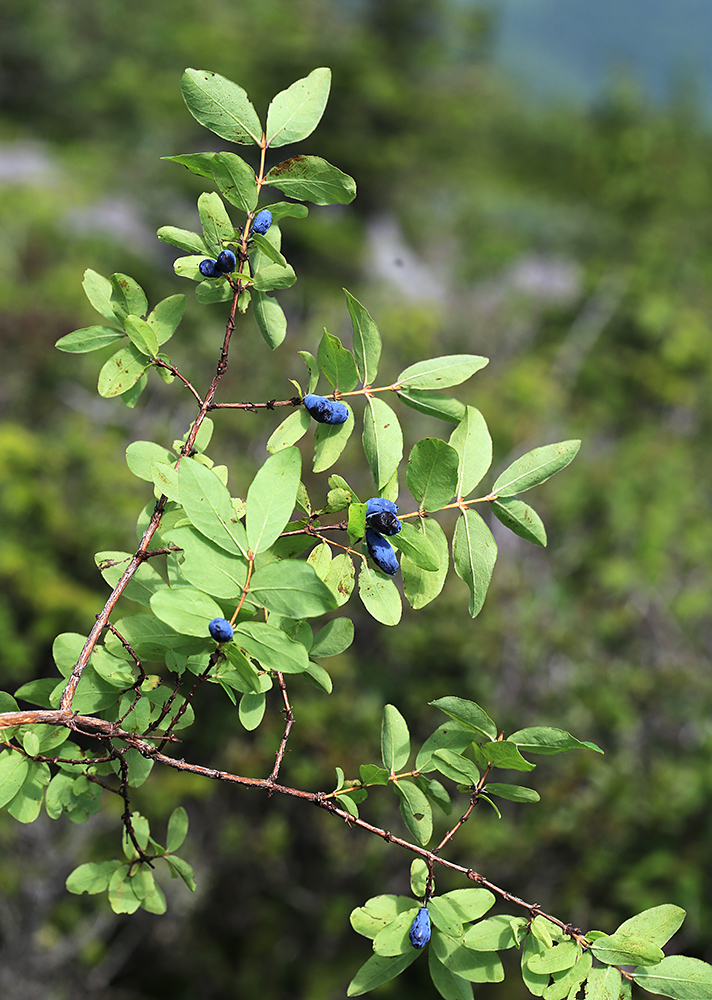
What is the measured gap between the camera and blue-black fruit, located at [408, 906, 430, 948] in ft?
1.71

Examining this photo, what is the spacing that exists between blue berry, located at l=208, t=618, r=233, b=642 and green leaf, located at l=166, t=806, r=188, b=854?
0.29 meters

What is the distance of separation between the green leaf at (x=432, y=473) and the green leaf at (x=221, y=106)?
267 mm

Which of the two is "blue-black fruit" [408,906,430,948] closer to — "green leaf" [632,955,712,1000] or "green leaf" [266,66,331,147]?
"green leaf" [632,955,712,1000]

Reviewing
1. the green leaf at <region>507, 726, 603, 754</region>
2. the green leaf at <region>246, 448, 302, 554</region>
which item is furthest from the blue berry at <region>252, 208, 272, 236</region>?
the green leaf at <region>507, 726, 603, 754</region>

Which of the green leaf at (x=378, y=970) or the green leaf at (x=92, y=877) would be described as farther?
the green leaf at (x=92, y=877)

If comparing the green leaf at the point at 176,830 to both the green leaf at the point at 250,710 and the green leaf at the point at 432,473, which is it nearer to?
the green leaf at the point at 250,710

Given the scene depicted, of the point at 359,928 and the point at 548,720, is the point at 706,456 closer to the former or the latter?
the point at 548,720

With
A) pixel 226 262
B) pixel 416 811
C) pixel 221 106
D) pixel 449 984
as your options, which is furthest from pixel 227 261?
pixel 449 984

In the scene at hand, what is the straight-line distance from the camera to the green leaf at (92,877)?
0.66 meters

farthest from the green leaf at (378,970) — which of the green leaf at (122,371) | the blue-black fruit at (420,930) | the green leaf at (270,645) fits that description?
the green leaf at (122,371)

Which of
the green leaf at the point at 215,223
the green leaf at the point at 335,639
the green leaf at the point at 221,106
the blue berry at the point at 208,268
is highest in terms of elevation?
the green leaf at the point at 221,106

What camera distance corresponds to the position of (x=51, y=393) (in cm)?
425

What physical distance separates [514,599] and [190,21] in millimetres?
11768

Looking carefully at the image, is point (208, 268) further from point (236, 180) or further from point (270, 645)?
point (270, 645)
